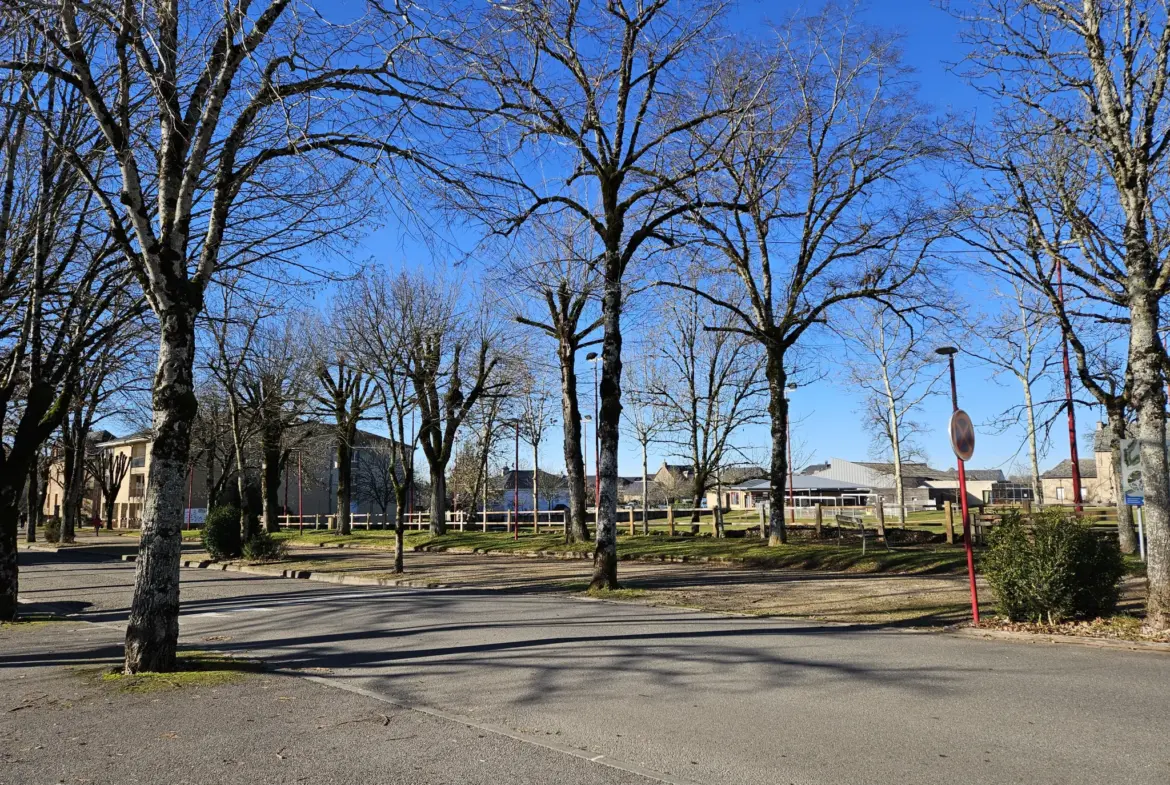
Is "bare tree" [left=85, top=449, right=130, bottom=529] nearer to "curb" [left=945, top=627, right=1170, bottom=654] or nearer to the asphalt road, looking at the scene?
the asphalt road

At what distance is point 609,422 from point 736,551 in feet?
27.9

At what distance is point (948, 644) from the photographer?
922 cm

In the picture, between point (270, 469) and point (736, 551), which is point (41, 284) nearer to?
point (736, 551)

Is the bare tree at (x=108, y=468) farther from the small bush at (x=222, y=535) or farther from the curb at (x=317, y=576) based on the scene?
the curb at (x=317, y=576)

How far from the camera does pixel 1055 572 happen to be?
10.0 meters

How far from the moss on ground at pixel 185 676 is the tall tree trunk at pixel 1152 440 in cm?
999

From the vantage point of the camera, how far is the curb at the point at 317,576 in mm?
18906

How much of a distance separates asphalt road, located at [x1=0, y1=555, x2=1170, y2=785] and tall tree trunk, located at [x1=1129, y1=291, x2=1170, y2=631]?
1.47m

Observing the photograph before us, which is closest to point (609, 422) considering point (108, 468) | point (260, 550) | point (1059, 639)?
point (1059, 639)

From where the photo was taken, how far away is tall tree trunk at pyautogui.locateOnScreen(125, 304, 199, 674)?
7562mm

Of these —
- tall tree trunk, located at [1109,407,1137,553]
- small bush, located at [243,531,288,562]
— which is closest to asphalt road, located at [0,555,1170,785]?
tall tree trunk, located at [1109,407,1137,553]

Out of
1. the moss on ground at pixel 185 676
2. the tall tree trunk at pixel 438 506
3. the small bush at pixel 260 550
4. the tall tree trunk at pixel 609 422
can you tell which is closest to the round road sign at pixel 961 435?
the tall tree trunk at pixel 609 422

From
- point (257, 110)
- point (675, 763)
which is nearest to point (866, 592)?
point (675, 763)

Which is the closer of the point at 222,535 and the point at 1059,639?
the point at 1059,639
